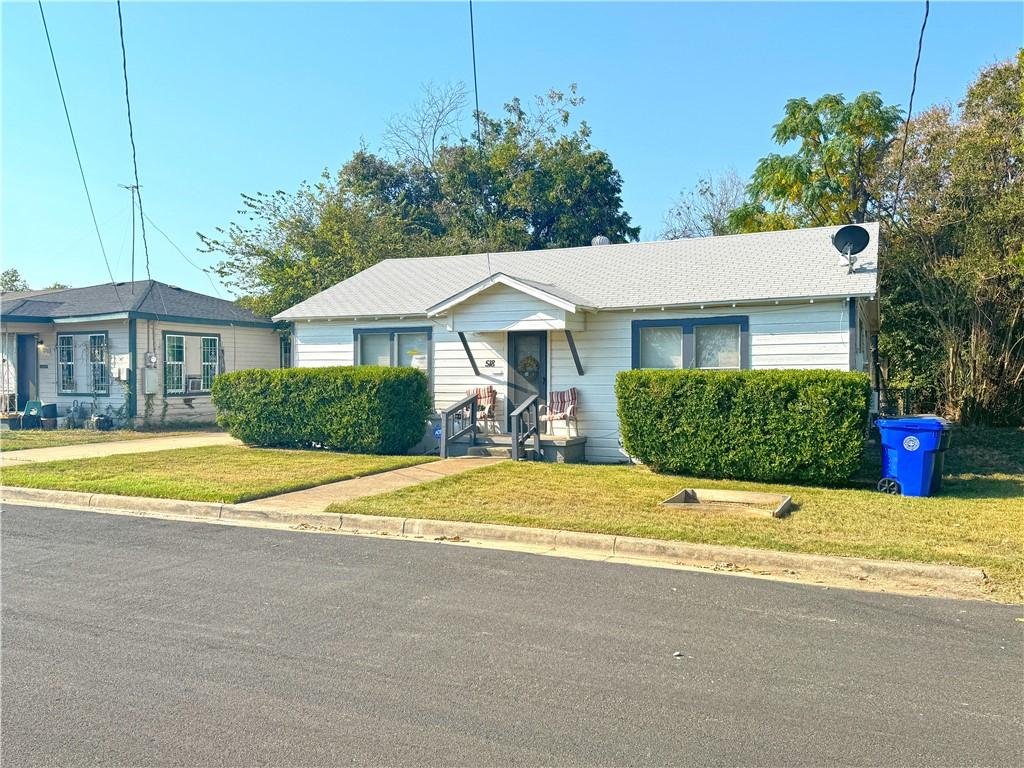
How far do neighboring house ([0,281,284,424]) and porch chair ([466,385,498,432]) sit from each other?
1095 centimetres

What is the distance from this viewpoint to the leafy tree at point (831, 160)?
71.2ft

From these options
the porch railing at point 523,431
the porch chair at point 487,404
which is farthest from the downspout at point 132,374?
the porch railing at point 523,431

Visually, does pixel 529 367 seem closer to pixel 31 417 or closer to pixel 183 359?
pixel 183 359

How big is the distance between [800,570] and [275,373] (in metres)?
11.4

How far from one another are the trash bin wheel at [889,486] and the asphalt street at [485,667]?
16.5 feet

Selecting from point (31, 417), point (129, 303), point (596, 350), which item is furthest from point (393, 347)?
point (31, 417)

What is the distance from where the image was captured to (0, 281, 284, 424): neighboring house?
22.0 meters

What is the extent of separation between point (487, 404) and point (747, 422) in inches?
230

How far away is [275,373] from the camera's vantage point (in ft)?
51.9

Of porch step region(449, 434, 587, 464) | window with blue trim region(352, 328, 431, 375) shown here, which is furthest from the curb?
window with blue trim region(352, 328, 431, 375)

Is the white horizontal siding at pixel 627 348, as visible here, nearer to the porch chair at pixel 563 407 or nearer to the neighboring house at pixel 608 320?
the neighboring house at pixel 608 320

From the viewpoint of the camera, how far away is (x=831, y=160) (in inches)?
867

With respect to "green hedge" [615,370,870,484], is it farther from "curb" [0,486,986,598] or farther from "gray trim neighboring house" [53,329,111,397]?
"gray trim neighboring house" [53,329,111,397]

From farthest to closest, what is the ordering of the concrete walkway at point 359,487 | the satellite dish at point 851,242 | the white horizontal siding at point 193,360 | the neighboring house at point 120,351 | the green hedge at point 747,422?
the white horizontal siding at point 193,360
the neighboring house at point 120,351
the satellite dish at point 851,242
the green hedge at point 747,422
the concrete walkway at point 359,487
